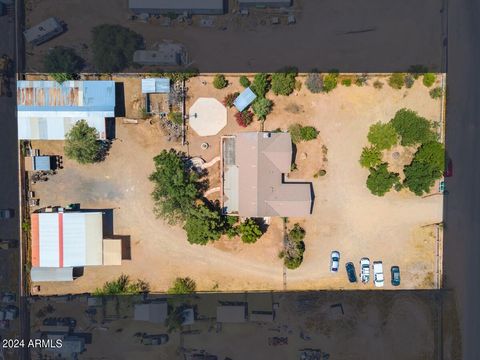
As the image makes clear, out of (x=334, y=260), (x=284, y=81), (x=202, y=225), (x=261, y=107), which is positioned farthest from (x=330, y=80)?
(x=202, y=225)

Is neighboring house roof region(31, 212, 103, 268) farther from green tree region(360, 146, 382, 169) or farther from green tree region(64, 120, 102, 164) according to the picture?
green tree region(360, 146, 382, 169)

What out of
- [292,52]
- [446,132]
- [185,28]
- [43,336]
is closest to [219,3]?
[185,28]

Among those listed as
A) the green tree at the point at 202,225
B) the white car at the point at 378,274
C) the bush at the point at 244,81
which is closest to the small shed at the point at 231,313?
the green tree at the point at 202,225

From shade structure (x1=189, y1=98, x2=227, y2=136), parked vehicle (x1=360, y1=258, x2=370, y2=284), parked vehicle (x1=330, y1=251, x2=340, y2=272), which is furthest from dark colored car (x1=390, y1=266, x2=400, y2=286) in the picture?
shade structure (x1=189, y1=98, x2=227, y2=136)

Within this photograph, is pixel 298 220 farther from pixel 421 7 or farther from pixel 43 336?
pixel 43 336

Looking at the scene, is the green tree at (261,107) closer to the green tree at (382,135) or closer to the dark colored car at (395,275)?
the green tree at (382,135)

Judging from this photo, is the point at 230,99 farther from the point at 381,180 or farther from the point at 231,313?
the point at 231,313
